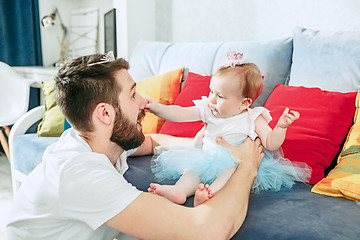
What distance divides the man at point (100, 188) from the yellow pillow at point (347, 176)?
268mm

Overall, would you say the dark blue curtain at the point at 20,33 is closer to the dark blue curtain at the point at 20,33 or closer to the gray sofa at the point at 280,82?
the dark blue curtain at the point at 20,33

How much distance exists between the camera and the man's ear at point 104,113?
3.11 ft

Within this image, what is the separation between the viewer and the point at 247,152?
1.15 metres

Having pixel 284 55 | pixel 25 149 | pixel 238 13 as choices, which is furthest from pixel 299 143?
pixel 25 149

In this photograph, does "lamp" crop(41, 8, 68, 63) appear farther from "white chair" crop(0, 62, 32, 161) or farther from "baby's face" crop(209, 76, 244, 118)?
"baby's face" crop(209, 76, 244, 118)

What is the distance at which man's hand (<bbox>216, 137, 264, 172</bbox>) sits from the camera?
112 centimetres

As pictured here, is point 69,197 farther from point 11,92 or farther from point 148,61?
point 11,92

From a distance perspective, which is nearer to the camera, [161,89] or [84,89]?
[84,89]

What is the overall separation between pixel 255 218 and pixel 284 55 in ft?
3.48

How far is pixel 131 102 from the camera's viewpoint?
1043mm

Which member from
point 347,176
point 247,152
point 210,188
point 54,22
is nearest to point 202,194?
point 210,188

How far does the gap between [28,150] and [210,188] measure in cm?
130

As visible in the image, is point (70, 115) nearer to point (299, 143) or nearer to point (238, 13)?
point (299, 143)

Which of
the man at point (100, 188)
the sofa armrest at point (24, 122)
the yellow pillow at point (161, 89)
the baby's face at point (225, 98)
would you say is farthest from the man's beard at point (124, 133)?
the sofa armrest at point (24, 122)
